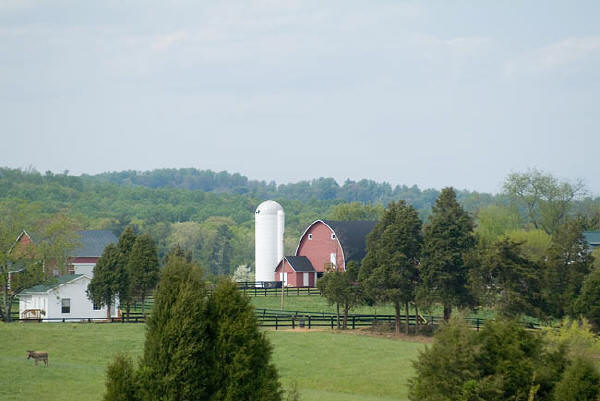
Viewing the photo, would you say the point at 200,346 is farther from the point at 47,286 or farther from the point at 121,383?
the point at 47,286

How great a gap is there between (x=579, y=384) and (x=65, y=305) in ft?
142

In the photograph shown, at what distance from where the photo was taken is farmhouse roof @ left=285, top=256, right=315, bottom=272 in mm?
78500

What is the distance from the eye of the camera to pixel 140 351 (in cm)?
3919

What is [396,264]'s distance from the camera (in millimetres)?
48844

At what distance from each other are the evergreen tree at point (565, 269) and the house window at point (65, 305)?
29.7 m

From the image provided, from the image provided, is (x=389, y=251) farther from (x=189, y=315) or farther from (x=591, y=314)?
(x=189, y=315)

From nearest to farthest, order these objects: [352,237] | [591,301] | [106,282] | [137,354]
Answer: [137,354] < [591,301] < [106,282] < [352,237]

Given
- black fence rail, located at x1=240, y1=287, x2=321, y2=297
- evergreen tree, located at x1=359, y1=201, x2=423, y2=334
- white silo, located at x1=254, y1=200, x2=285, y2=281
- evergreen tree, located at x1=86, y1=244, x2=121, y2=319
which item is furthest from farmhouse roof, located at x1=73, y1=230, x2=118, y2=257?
evergreen tree, located at x1=359, y1=201, x2=423, y2=334

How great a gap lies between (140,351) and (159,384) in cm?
2305

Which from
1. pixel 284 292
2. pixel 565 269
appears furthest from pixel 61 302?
pixel 565 269

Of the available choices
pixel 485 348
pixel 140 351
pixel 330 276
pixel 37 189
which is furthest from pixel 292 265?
pixel 37 189

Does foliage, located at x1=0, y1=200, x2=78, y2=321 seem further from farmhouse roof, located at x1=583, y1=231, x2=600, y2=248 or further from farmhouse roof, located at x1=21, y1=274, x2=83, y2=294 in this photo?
farmhouse roof, located at x1=583, y1=231, x2=600, y2=248

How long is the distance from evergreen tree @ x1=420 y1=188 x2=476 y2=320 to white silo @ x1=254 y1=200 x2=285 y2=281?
112 feet

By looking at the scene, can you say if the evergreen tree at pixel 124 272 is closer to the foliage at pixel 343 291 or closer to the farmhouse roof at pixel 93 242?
the foliage at pixel 343 291
